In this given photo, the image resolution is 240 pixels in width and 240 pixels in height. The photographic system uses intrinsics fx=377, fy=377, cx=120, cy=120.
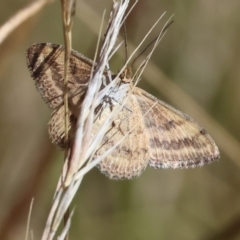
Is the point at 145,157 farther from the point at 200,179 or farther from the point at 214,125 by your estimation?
the point at 200,179

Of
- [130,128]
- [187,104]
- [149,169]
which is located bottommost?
[149,169]

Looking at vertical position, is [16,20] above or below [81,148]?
above

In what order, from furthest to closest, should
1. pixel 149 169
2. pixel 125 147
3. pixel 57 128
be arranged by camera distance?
pixel 149 169 → pixel 125 147 → pixel 57 128

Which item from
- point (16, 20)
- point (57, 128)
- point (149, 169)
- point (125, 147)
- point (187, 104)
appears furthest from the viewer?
point (149, 169)

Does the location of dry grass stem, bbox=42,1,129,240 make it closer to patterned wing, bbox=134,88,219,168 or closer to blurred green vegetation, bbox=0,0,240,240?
patterned wing, bbox=134,88,219,168

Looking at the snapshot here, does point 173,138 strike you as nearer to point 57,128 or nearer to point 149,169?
point 57,128

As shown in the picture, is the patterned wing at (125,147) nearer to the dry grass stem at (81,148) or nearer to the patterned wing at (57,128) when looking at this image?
the patterned wing at (57,128)

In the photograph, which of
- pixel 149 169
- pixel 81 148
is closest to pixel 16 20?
pixel 81 148

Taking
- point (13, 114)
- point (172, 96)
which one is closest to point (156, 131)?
point (172, 96)

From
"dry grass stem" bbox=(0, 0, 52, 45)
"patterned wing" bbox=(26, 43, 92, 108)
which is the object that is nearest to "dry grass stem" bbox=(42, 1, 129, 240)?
"dry grass stem" bbox=(0, 0, 52, 45)
